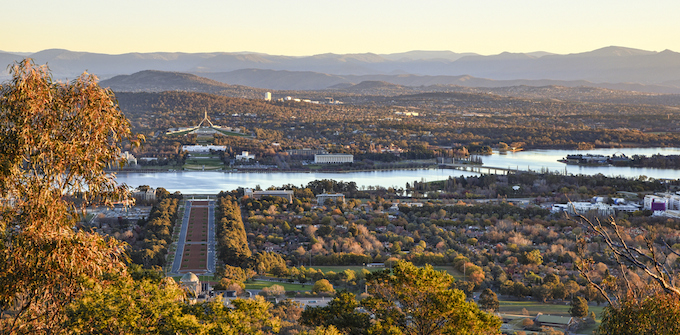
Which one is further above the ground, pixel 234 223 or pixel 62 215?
pixel 62 215

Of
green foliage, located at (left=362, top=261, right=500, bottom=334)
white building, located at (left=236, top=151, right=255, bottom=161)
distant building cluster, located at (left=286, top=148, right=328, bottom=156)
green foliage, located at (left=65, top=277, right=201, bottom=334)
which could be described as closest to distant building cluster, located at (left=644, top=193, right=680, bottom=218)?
green foliage, located at (left=362, top=261, right=500, bottom=334)

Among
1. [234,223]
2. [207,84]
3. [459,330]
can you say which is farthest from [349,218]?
[207,84]

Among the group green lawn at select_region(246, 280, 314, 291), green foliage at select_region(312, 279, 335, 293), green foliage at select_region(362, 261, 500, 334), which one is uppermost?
green foliage at select_region(362, 261, 500, 334)

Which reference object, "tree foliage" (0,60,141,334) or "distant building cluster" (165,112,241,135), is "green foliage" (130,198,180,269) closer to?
"tree foliage" (0,60,141,334)

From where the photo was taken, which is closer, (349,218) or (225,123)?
(349,218)

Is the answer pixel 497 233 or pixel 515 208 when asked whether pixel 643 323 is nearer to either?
pixel 497 233

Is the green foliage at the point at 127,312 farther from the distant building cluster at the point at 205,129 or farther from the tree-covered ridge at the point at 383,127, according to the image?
the distant building cluster at the point at 205,129

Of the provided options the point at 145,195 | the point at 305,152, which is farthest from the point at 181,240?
the point at 305,152

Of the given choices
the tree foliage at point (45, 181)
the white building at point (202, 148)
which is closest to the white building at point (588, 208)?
the tree foliage at point (45, 181)
